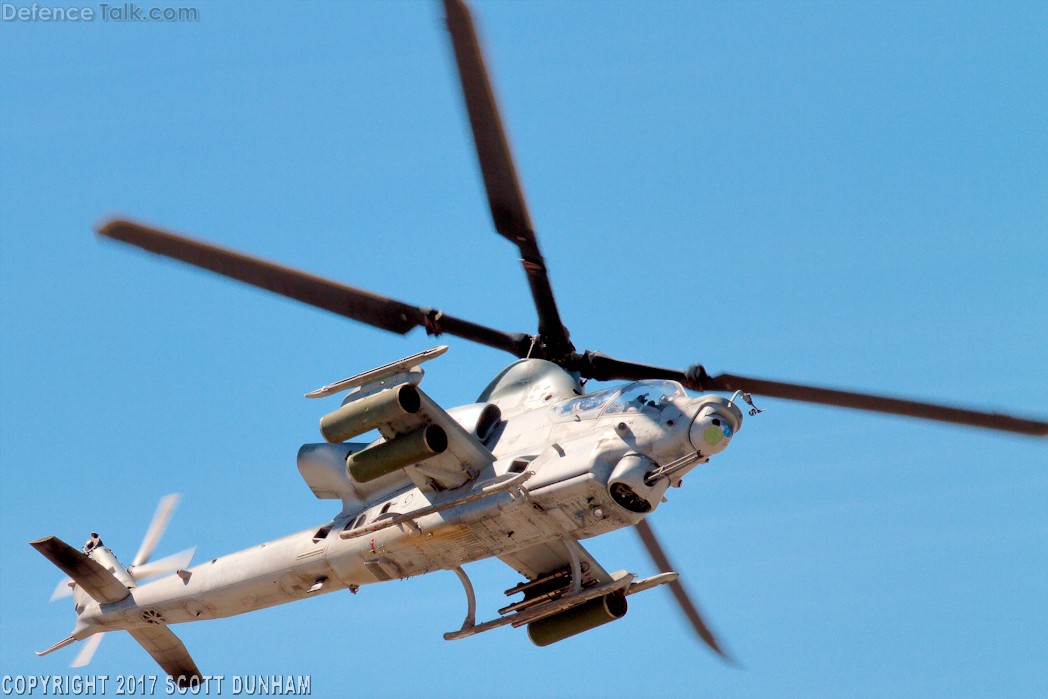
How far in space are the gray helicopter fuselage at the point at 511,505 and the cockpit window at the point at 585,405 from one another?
0.02 metres

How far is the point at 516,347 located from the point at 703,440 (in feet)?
12.4

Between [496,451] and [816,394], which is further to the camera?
[496,451]

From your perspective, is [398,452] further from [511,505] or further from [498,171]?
[498,171]

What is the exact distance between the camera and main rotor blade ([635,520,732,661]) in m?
22.2

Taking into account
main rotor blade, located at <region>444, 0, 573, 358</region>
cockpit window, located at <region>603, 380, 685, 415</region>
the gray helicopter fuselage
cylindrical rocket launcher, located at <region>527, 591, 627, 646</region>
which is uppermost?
main rotor blade, located at <region>444, 0, 573, 358</region>

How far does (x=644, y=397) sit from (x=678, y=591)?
532 centimetres

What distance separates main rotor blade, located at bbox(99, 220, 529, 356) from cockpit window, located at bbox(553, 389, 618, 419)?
2064 millimetres

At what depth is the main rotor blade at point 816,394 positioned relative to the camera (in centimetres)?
1808

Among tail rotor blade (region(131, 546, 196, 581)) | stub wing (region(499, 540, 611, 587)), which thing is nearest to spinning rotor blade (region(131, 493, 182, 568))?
tail rotor blade (region(131, 546, 196, 581))

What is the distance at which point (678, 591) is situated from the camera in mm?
22750

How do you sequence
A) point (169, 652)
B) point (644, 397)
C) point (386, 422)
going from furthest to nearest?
point (169, 652) → point (644, 397) → point (386, 422)

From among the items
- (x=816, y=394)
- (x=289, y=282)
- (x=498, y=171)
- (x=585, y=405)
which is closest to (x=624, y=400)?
(x=585, y=405)

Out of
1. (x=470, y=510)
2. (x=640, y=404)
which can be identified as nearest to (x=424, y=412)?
(x=470, y=510)

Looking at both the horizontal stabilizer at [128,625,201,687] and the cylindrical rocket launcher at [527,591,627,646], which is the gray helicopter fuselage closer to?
the horizontal stabilizer at [128,625,201,687]
